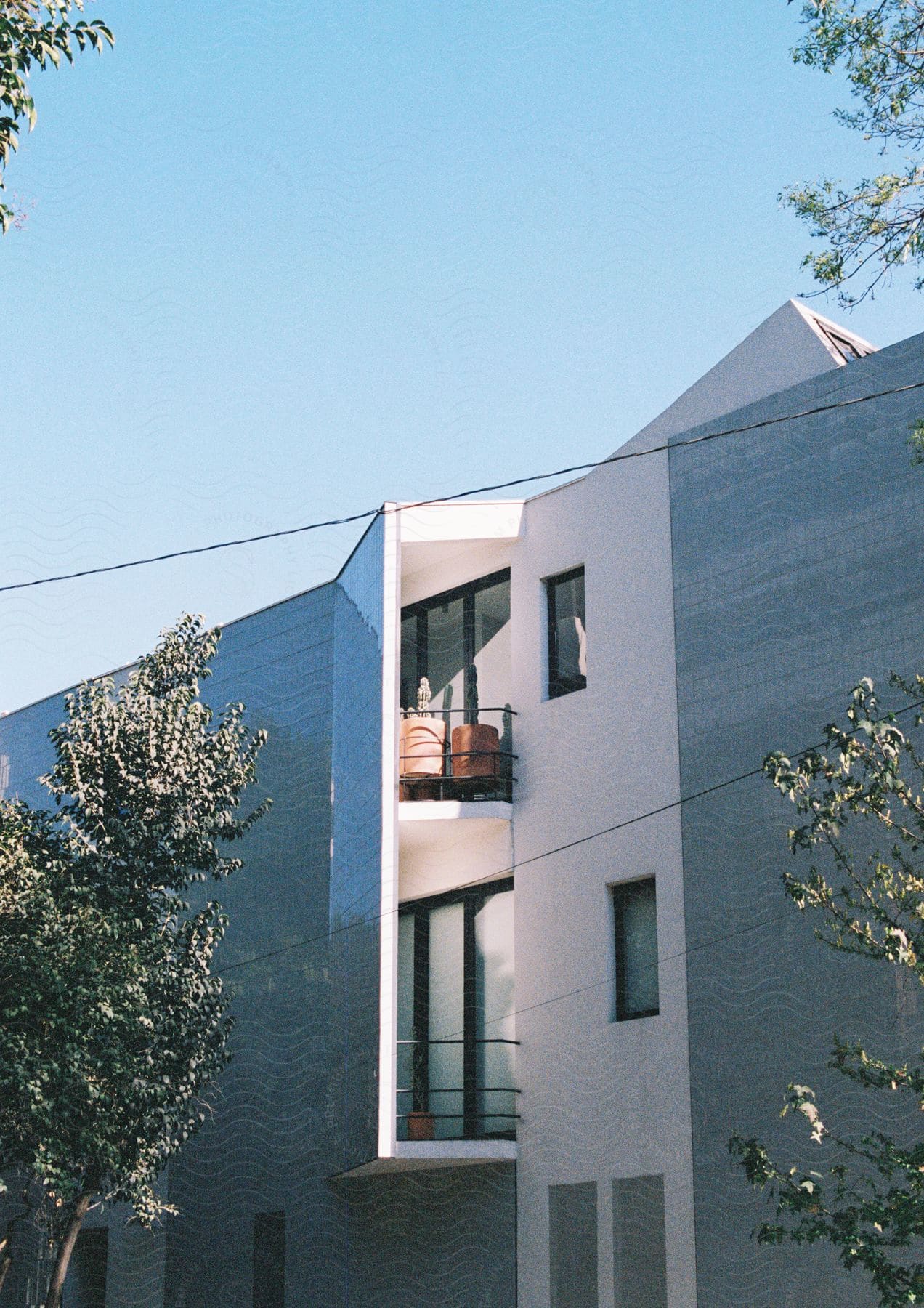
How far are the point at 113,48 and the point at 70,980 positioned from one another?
828 cm

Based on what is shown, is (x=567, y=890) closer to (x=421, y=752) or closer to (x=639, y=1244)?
(x=421, y=752)

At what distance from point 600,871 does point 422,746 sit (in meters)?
2.36

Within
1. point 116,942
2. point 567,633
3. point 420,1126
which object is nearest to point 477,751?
point 567,633

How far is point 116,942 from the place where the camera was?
1550 centimetres

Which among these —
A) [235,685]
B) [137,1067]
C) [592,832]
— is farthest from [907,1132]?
[235,685]

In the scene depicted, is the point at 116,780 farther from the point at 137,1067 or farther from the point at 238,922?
the point at 238,922

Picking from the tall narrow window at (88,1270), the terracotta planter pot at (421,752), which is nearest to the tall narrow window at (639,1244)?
the terracotta planter pot at (421,752)

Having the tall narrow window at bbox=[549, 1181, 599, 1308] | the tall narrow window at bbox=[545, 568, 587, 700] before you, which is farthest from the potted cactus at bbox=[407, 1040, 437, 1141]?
the tall narrow window at bbox=[545, 568, 587, 700]

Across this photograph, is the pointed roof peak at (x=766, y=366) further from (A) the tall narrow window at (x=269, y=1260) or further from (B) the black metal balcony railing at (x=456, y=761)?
(A) the tall narrow window at (x=269, y=1260)

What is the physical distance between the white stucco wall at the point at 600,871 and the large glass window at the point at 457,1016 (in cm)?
31

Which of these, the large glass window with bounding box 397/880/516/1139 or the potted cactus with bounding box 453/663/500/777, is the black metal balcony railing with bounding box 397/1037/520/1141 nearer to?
the large glass window with bounding box 397/880/516/1139

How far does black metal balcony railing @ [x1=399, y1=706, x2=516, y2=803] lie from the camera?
57.0 feet

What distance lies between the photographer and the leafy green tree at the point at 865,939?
35.8 ft

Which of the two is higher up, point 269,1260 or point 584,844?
point 584,844
